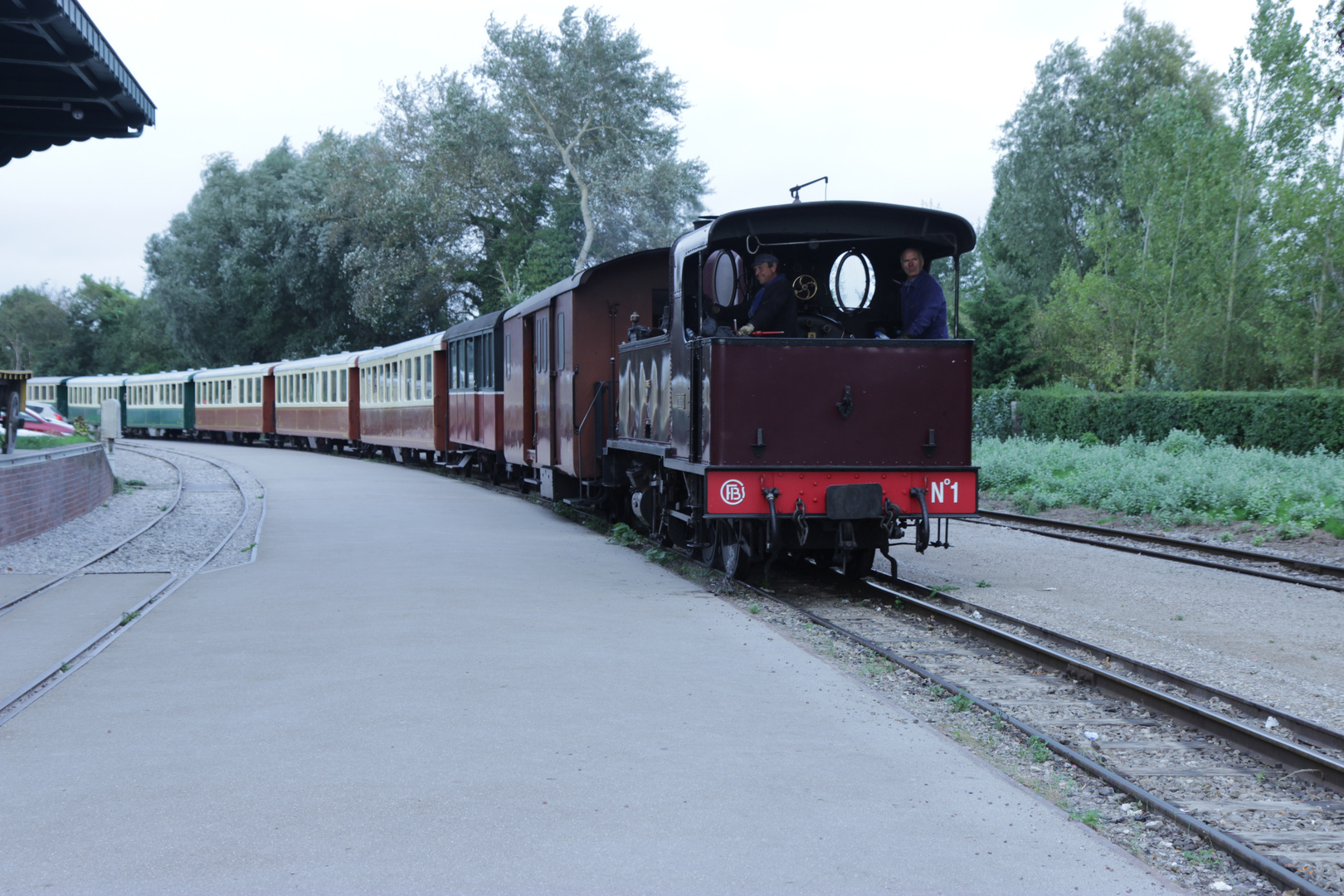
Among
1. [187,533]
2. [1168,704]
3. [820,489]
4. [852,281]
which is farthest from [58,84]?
[1168,704]

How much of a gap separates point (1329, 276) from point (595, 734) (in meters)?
26.5

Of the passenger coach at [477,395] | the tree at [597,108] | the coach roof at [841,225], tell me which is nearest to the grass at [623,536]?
the coach roof at [841,225]

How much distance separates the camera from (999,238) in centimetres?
5078

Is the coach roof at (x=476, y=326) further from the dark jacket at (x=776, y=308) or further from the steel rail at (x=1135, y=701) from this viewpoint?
the steel rail at (x=1135, y=701)

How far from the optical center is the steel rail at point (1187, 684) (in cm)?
532

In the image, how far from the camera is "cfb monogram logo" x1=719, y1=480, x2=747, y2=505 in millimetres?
8820

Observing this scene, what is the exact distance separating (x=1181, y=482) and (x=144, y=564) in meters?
12.8

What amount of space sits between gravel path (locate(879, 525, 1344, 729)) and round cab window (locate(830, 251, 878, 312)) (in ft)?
8.08

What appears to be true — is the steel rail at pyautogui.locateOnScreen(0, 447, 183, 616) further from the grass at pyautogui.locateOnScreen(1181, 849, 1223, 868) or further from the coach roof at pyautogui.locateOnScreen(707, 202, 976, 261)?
the grass at pyautogui.locateOnScreen(1181, 849, 1223, 868)

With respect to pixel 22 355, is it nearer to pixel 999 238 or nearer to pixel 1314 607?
pixel 999 238

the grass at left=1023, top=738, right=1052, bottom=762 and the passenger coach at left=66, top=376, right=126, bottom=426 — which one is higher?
the passenger coach at left=66, top=376, right=126, bottom=426

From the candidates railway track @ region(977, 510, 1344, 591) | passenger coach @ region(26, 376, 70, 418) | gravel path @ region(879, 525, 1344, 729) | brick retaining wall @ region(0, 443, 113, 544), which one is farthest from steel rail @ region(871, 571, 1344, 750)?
passenger coach @ region(26, 376, 70, 418)

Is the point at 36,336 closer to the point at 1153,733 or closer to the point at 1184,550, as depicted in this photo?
the point at 1184,550

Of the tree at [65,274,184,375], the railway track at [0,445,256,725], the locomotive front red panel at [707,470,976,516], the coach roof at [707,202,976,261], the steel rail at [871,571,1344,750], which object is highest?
the tree at [65,274,184,375]
